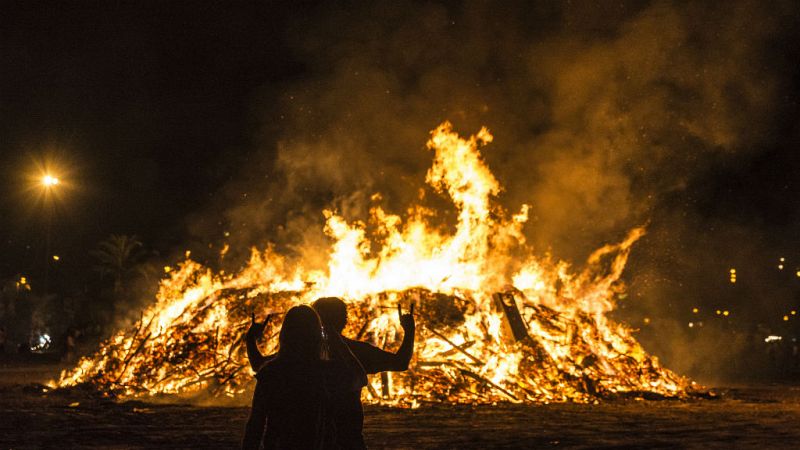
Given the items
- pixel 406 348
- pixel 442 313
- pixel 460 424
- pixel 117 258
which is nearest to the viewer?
pixel 406 348

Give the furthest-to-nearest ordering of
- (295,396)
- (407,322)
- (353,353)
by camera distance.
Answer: (407,322) → (353,353) → (295,396)

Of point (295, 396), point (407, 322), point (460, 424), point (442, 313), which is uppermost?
point (442, 313)

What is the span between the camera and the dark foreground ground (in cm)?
1055

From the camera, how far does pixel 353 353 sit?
5016mm

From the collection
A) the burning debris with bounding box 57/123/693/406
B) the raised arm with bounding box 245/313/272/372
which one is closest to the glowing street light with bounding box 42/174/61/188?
the burning debris with bounding box 57/123/693/406

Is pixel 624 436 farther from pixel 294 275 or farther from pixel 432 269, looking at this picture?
pixel 294 275

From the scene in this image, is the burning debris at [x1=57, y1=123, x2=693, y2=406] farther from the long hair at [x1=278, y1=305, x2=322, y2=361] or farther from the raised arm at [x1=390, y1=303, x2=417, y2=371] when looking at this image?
the long hair at [x1=278, y1=305, x2=322, y2=361]

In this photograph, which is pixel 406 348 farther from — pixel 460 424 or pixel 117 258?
pixel 117 258

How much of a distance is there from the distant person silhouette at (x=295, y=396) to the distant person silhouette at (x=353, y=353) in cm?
16

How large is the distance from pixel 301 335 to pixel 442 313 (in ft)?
47.2

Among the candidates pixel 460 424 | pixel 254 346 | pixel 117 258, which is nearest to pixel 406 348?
pixel 254 346

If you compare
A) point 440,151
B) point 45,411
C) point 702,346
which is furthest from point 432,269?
point 702,346

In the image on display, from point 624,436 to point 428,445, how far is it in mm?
2776

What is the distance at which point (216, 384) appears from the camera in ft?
54.4
